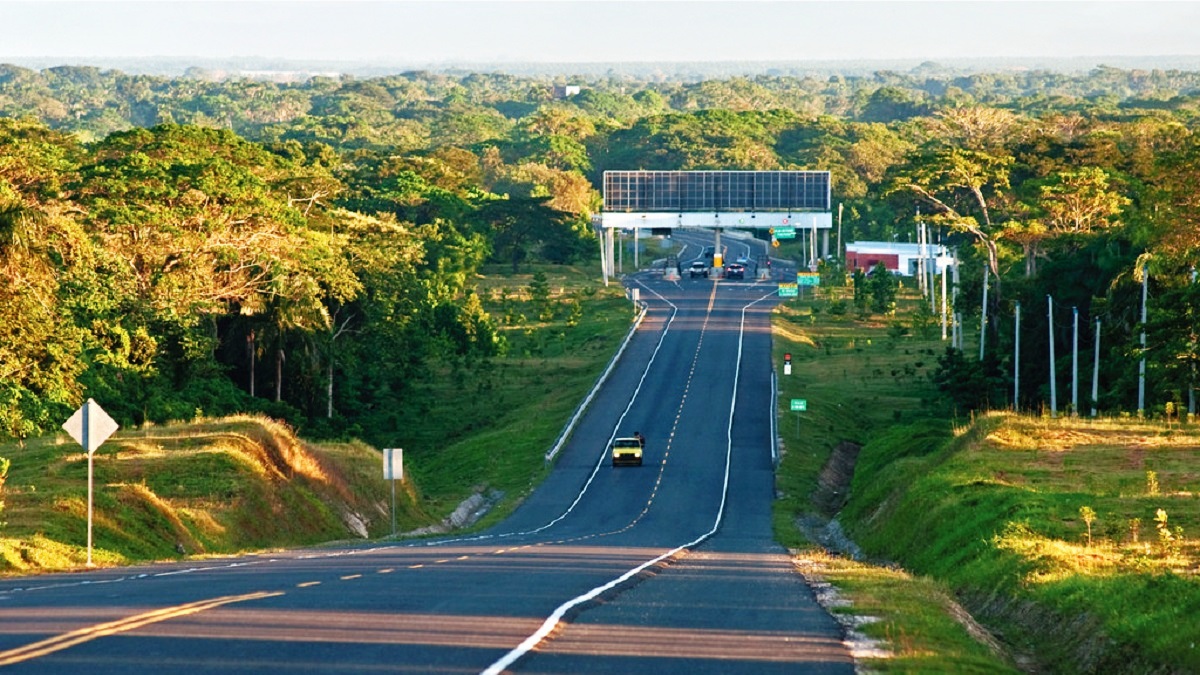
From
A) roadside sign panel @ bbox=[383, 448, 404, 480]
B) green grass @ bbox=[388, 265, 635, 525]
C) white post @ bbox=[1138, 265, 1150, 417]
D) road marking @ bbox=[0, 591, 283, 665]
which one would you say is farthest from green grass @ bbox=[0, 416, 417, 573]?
white post @ bbox=[1138, 265, 1150, 417]

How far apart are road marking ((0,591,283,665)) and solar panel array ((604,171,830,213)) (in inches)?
4900

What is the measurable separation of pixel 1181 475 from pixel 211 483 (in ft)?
77.3

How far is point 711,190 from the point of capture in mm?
145125

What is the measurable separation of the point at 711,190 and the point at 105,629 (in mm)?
129255

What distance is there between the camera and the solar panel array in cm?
14462

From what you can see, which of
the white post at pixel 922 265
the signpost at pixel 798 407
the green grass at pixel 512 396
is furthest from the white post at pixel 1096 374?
the white post at pixel 922 265

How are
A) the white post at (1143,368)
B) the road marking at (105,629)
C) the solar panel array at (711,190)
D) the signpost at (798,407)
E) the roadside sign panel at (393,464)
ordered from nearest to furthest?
the road marking at (105,629)
the roadside sign panel at (393,464)
the white post at (1143,368)
the signpost at (798,407)
the solar panel array at (711,190)

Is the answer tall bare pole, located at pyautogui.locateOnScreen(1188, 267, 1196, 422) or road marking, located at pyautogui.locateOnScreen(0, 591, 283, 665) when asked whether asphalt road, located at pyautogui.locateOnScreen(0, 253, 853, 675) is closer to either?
road marking, located at pyautogui.locateOnScreen(0, 591, 283, 665)

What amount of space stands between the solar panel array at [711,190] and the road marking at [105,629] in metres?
124

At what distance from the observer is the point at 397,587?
23.1m

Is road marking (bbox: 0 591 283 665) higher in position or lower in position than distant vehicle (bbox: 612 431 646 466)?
higher

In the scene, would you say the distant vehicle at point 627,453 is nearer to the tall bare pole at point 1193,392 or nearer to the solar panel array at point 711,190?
the tall bare pole at point 1193,392

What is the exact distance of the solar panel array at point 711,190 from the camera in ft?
474

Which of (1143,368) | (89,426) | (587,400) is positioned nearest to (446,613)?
(89,426)
